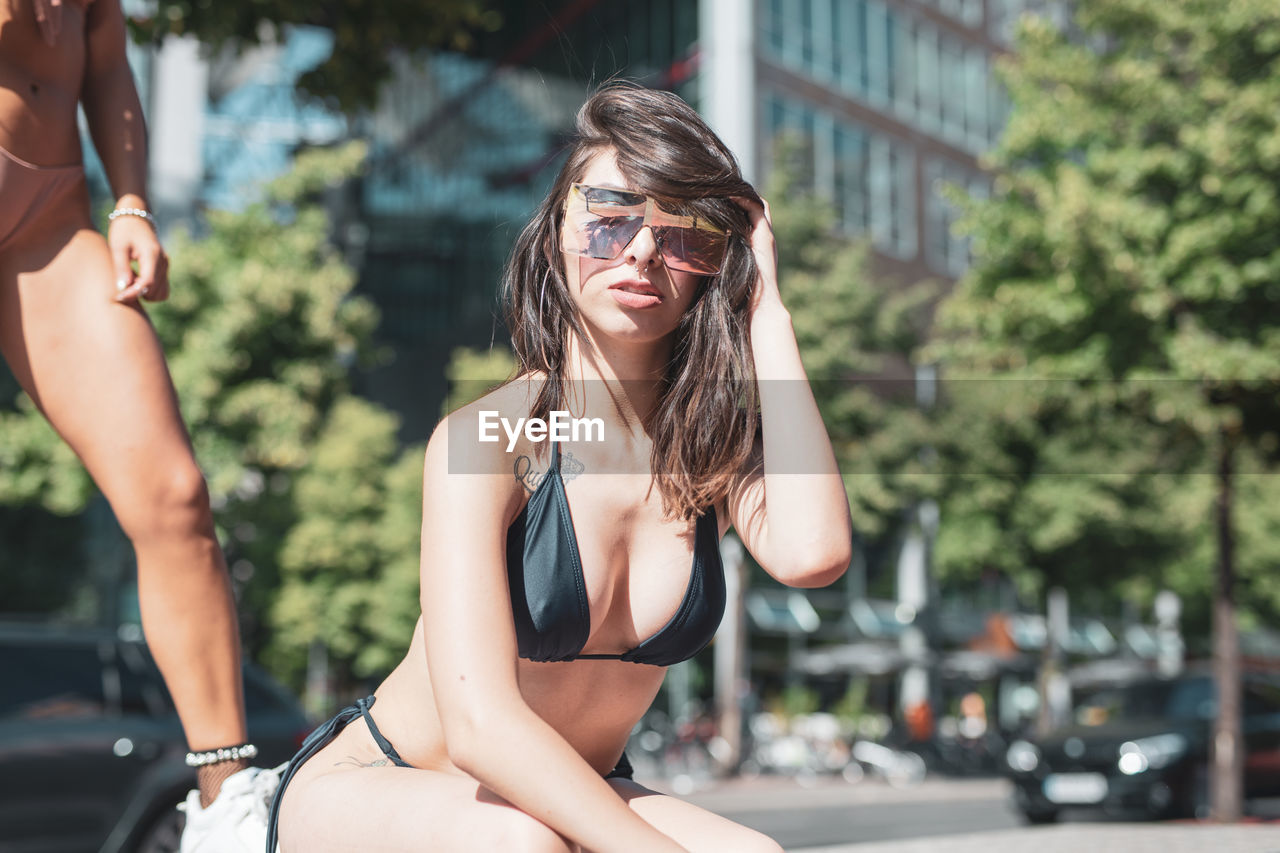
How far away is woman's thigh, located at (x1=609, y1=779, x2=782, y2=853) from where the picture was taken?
159 cm

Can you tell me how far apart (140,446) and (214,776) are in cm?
58

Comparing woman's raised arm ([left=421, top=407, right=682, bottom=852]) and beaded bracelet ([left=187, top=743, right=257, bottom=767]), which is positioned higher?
woman's raised arm ([left=421, top=407, right=682, bottom=852])

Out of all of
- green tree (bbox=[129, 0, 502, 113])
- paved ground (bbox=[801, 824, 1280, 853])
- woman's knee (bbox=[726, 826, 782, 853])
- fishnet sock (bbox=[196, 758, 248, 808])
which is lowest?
paved ground (bbox=[801, 824, 1280, 853])

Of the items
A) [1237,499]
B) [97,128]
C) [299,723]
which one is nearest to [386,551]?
[299,723]

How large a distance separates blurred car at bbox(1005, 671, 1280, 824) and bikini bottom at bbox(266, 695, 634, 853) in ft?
37.4

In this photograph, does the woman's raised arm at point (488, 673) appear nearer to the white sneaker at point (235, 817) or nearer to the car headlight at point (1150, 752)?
the white sneaker at point (235, 817)

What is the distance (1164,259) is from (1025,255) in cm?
169

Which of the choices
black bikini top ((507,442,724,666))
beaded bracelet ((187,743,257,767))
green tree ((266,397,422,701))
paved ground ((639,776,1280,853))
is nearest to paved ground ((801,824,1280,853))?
paved ground ((639,776,1280,853))

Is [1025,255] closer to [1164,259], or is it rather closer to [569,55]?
[1164,259]

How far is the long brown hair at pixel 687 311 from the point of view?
1.78 metres

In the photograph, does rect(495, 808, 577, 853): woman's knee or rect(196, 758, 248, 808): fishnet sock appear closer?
rect(495, 808, 577, 853): woman's knee

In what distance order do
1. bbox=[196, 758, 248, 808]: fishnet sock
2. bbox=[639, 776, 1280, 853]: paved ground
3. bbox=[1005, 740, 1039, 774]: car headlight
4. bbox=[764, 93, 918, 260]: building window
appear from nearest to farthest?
bbox=[196, 758, 248, 808]: fishnet sock, bbox=[639, 776, 1280, 853]: paved ground, bbox=[1005, 740, 1039, 774]: car headlight, bbox=[764, 93, 918, 260]: building window

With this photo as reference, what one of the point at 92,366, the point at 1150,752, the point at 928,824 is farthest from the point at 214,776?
the point at 928,824

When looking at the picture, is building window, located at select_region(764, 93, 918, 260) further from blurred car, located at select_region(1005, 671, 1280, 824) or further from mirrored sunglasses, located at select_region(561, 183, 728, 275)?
mirrored sunglasses, located at select_region(561, 183, 728, 275)
